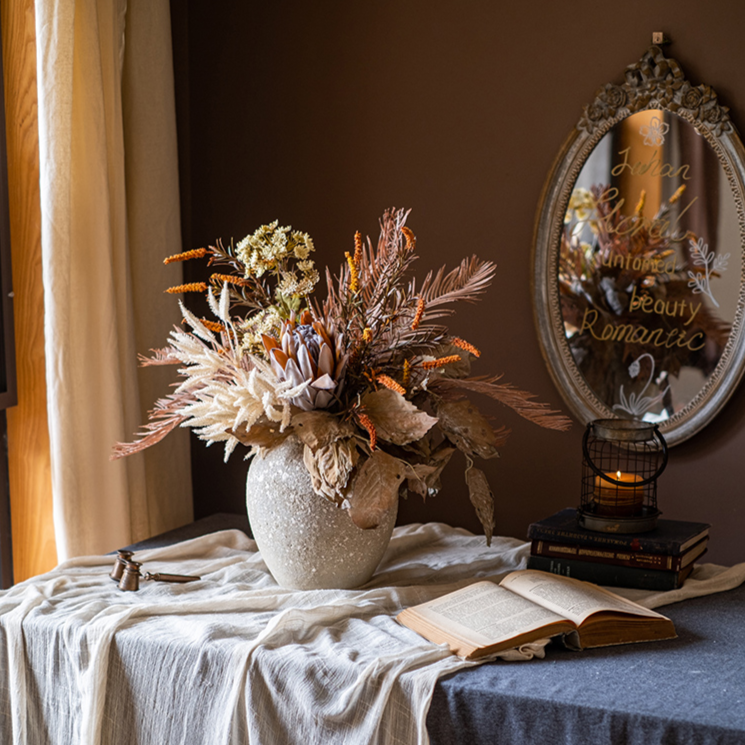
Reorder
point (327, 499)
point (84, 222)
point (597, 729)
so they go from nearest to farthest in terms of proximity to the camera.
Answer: point (597, 729) → point (327, 499) → point (84, 222)

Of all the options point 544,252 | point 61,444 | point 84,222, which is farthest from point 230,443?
point 544,252

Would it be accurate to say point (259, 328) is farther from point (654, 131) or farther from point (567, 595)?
point (654, 131)

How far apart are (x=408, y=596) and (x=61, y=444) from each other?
0.85 meters

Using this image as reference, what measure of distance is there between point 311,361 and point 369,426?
0.15 m

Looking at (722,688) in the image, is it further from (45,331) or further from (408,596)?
(45,331)

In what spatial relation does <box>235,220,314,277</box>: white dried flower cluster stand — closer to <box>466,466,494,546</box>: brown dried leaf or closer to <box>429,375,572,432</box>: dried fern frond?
<box>429,375,572,432</box>: dried fern frond

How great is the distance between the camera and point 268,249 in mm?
1355

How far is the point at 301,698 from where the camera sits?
3.69 feet

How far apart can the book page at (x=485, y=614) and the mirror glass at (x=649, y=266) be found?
27.9 inches

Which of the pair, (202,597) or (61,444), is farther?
(61,444)

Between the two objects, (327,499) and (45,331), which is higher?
(45,331)

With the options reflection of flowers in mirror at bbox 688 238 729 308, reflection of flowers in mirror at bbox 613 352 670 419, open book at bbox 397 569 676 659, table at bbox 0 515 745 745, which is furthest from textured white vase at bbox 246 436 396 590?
reflection of flowers in mirror at bbox 688 238 729 308

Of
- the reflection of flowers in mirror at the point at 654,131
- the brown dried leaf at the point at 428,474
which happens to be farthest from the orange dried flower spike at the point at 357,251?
the reflection of flowers in mirror at the point at 654,131

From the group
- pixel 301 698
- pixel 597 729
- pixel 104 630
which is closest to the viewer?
pixel 597 729
